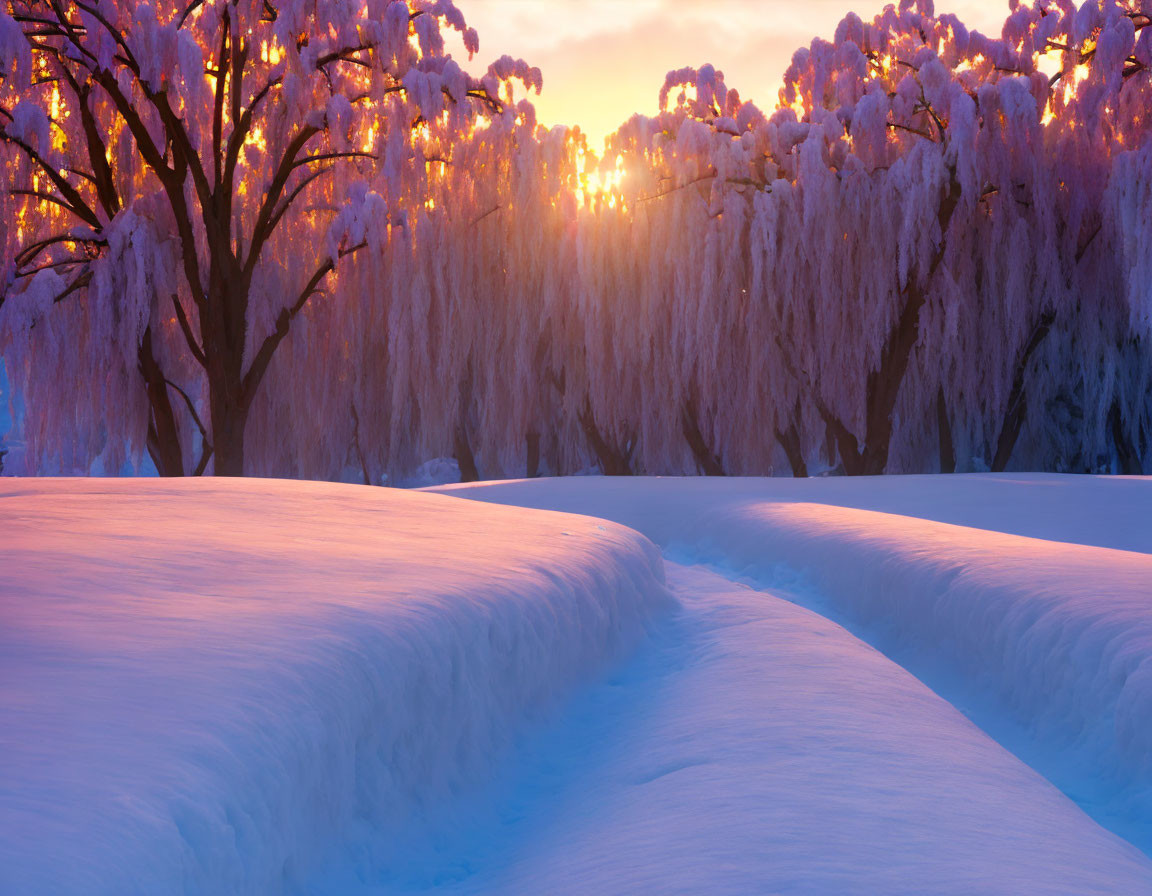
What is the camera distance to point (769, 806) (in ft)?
6.95

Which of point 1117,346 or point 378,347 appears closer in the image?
point 1117,346

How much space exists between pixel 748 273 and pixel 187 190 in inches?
283

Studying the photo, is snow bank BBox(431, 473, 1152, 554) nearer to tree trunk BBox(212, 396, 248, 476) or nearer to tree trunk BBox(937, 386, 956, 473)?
tree trunk BBox(212, 396, 248, 476)

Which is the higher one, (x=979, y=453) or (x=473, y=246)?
(x=473, y=246)

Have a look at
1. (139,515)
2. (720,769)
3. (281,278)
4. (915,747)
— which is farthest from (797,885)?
(281,278)

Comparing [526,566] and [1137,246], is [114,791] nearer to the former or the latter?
[526,566]

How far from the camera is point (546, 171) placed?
12766 millimetres

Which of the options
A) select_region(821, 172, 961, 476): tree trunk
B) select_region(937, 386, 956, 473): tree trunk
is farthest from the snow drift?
select_region(937, 386, 956, 473): tree trunk

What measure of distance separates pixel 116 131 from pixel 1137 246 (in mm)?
11834

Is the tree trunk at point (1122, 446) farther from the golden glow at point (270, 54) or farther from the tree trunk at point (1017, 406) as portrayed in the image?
the golden glow at point (270, 54)

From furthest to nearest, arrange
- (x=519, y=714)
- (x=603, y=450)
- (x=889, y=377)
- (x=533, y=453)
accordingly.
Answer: (x=533, y=453) → (x=603, y=450) → (x=889, y=377) → (x=519, y=714)

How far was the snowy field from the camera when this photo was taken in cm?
177

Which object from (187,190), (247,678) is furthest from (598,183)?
(247,678)

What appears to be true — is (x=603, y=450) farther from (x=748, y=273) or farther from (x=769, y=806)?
(x=769, y=806)
